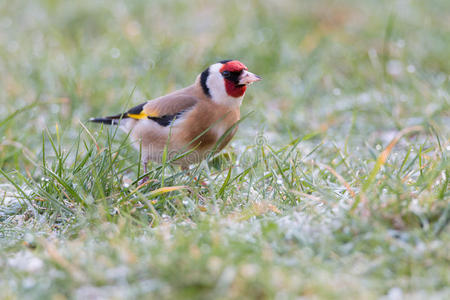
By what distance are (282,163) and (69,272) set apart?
1509 mm

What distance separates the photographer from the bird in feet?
11.2

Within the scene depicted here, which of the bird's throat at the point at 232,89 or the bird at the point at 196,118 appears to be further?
the bird's throat at the point at 232,89

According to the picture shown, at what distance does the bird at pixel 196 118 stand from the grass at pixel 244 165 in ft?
0.44

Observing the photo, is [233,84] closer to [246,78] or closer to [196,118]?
[246,78]

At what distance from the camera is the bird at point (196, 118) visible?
342 cm

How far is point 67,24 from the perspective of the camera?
7.15 meters

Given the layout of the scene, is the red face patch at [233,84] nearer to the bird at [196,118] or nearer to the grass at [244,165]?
the bird at [196,118]

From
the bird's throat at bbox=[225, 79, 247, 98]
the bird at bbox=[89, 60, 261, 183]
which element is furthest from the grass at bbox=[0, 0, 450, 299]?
the bird's throat at bbox=[225, 79, 247, 98]

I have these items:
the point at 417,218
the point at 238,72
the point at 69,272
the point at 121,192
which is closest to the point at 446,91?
the point at 238,72

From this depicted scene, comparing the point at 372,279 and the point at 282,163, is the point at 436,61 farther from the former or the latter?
the point at 372,279

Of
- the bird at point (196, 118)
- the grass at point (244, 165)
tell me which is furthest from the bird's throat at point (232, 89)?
the grass at point (244, 165)

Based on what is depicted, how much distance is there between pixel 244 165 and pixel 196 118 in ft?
1.35

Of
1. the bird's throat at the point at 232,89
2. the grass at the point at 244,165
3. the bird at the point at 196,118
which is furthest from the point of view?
the bird's throat at the point at 232,89

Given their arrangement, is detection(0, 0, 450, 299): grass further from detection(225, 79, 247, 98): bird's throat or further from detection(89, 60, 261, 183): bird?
detection(225, 79, 247, 98): bird's throat
